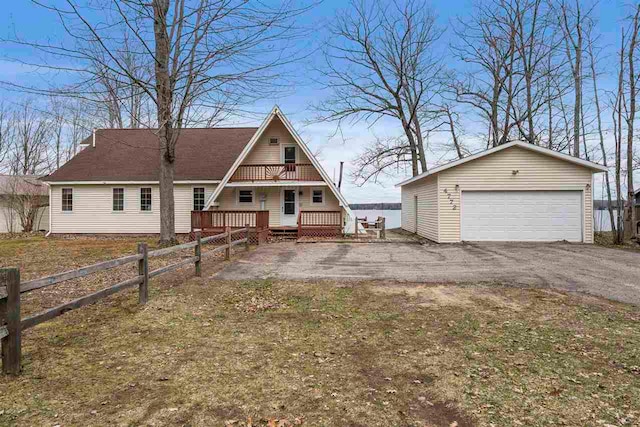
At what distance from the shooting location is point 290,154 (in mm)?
19156

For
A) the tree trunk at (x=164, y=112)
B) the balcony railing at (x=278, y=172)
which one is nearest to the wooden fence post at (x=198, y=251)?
the tree trunk at (x=164, y=112)

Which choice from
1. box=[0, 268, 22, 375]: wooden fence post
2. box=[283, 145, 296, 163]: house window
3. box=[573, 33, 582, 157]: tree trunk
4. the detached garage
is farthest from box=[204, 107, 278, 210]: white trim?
box=[573, 33, 582, 157]: tree trunk

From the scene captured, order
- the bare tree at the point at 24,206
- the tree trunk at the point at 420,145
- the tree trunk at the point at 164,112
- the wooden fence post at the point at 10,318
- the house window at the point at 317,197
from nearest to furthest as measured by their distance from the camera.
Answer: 1. the wooden fence post at the point at 10,318
2. the tree trunk at the point at 164,112
3. the house window at the point at 317,197
4. the bare tree at the point at 24,206
5. the tree trunk at the point at 420,145

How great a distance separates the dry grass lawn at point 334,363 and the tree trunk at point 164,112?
26.4 ft

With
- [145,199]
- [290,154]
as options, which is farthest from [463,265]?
[145,199]

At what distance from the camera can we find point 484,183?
1570 centimetres

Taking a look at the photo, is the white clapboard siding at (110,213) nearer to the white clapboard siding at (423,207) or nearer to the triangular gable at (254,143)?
the triangular gable at (254,143)

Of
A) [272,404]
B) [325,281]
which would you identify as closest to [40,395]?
[272,404]

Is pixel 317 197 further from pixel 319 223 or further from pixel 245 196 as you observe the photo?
pixel 245 196

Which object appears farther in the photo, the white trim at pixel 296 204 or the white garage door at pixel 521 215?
the white trim at pixel 296 204

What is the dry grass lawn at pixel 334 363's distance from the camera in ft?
10.1

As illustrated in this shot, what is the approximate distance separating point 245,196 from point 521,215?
12468mm

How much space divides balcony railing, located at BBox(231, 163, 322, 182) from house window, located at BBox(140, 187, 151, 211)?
17.3 ft

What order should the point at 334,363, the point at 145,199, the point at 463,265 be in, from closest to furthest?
the point at 334,363 → the point at 463,265 → the point at 145,199
